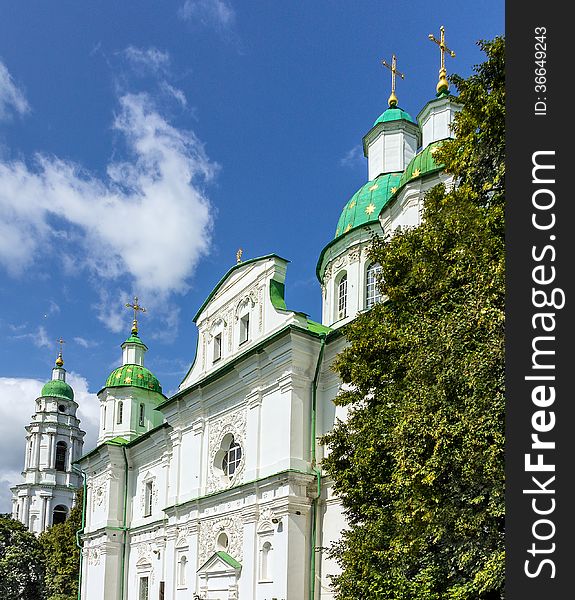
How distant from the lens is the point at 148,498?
104 feet

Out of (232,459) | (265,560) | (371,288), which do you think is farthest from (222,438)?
(371,288)

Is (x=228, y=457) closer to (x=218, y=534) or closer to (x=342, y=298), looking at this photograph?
(x=218, y=534)

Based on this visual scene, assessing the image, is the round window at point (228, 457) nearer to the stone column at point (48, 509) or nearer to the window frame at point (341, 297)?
the window frame at point (341, 297)

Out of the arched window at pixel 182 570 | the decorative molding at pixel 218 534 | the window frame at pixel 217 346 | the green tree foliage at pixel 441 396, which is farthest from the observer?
the window frame at pixel 217 346

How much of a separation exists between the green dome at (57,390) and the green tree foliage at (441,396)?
187 feet

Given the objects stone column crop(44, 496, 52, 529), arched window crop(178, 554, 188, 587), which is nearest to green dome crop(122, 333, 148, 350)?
arched window crop(178, 554, 188, 587)

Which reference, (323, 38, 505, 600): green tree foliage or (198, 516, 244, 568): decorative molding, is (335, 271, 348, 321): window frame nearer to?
(198, 516, 244, 568): decorative molding

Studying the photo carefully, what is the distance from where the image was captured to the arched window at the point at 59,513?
2527 inches

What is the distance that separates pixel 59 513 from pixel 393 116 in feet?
165

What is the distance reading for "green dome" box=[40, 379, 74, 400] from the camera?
6594 centimetres

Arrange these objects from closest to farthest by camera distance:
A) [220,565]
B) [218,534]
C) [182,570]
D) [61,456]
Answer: [220,565] < [218,534] < [182,570] < [61,456]

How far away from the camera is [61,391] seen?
66438mm

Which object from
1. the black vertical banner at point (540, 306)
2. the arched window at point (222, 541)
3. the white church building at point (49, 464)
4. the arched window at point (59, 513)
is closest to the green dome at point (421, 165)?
the arched window at point (222, 541)

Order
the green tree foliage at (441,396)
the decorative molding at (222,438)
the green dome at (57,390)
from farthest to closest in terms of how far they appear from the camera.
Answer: the green dome at (57,390)
the decorative molding at (222,438)
the green tree foliage at (441,396)
